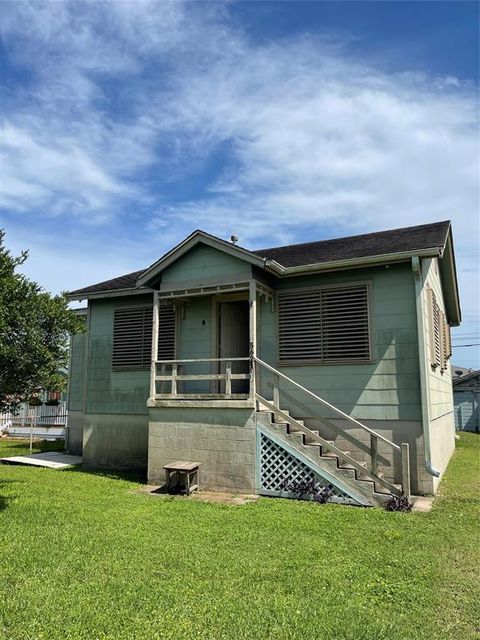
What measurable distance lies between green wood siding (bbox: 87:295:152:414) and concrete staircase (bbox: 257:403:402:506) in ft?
13.6

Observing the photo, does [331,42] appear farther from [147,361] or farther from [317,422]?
[147,361]

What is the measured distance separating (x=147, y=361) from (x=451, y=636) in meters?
9.42

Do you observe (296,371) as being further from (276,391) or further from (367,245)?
(367,245)

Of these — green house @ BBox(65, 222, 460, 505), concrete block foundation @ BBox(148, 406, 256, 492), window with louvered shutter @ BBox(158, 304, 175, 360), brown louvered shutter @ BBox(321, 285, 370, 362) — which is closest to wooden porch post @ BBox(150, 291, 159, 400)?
green house @ BBox(65, 222, 460, 505)

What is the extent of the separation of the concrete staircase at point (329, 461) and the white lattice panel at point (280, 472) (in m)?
0.15

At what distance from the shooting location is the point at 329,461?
8008mm

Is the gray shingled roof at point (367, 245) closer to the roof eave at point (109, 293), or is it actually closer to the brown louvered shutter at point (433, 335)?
the brown louvered shutter at point (433, 335)

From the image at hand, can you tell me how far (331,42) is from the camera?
811cm

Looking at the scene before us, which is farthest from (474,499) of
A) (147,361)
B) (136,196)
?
(136,196)

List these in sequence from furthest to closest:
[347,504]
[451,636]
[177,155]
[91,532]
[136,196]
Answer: [136,196]
[177,155]
[347,504]
[91,532]
[451,636]

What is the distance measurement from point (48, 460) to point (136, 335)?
13.9 feet

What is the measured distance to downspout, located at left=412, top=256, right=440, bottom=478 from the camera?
8.20 metres

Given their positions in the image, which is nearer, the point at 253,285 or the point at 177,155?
the point at 253,285

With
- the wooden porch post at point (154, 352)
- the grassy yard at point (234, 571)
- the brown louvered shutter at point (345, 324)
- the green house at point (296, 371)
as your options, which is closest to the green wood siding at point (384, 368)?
the green house at point (296, 371)
